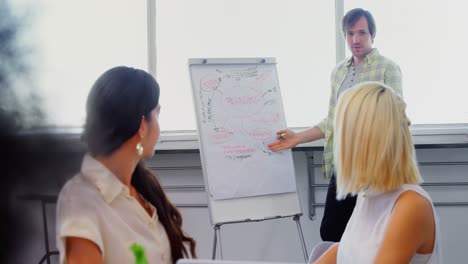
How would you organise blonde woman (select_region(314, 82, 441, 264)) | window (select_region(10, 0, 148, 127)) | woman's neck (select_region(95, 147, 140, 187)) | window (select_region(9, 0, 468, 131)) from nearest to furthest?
window (select_region(10, 0, 148, 127)) → woman's neck (select_region(95, 147, 140, 187)) → blonde woman (select_region(314, 82, 441, 264)) → window (select_region(9, 0, 468, 131))

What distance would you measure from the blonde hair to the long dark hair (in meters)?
0.43

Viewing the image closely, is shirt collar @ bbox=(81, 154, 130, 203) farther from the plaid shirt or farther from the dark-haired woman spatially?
the plaid shirt

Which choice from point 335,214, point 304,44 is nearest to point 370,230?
point 335,214

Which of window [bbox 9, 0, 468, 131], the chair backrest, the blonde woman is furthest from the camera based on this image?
window [bbox 9, 0, 468, 131]

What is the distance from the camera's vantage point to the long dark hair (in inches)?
21.2

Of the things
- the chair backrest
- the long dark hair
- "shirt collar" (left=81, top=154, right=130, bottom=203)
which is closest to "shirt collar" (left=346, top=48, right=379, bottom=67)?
the chair backrest

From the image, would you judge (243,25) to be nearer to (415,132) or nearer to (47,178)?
(415,132)

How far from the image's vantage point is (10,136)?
392mm

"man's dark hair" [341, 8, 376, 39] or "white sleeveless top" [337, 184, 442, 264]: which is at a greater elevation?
"man's dark hair" [341, 8, 376, 39]

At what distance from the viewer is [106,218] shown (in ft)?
2.67

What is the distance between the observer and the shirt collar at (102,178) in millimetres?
539

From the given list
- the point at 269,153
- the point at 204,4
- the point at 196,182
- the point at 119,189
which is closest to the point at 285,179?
the point at 269,153

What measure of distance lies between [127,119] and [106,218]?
20 cm

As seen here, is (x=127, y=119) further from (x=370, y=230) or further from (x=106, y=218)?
(x=370, y=230)
